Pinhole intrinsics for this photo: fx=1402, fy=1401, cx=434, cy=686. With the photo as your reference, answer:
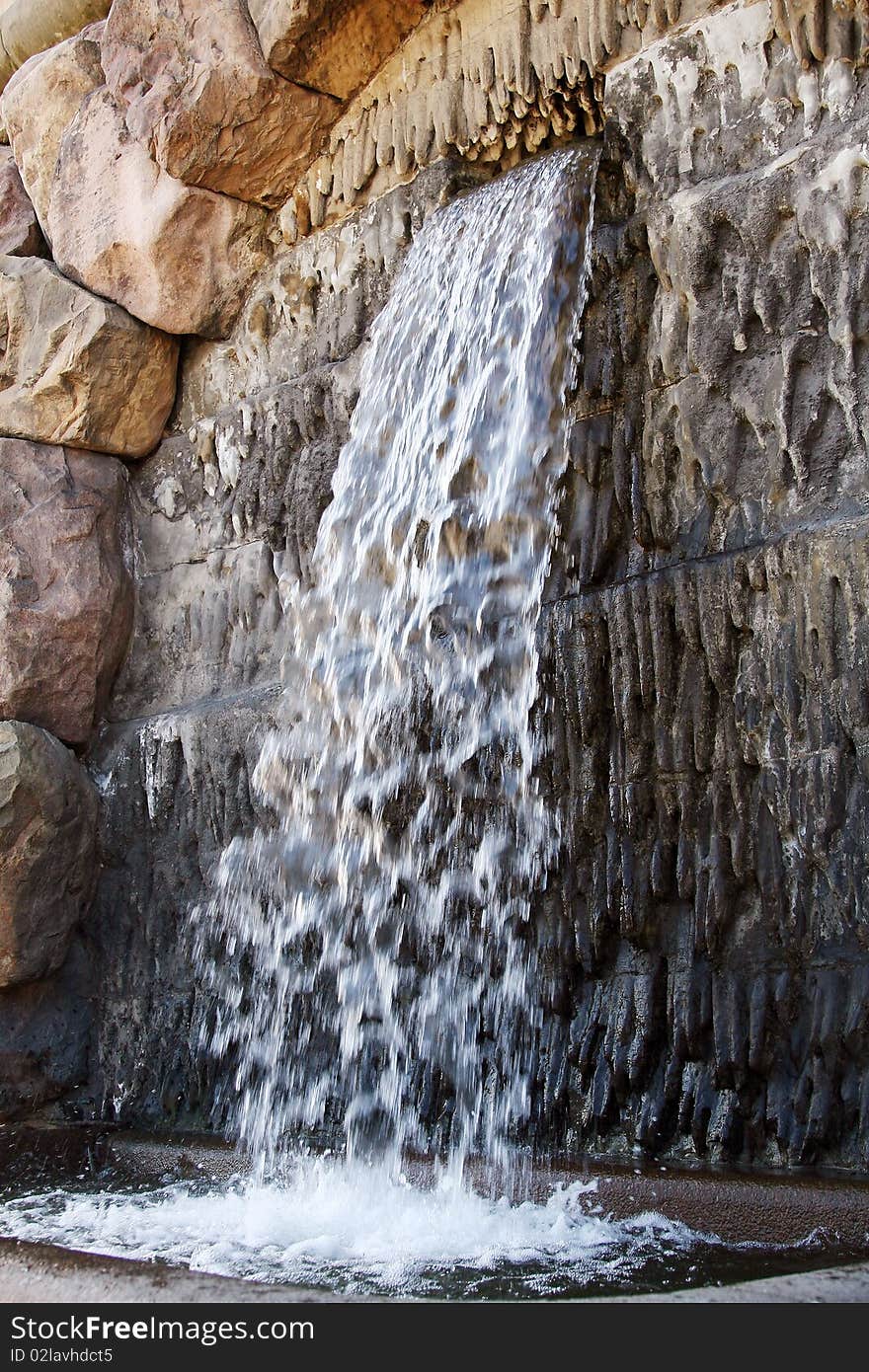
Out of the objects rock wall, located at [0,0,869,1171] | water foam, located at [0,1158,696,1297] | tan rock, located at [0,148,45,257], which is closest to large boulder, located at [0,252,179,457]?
rock wall, located at [0,0,869,1171]

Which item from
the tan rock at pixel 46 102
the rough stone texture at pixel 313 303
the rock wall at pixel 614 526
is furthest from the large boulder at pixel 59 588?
the tan rock at pixel 46 102

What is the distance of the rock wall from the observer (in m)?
3.64

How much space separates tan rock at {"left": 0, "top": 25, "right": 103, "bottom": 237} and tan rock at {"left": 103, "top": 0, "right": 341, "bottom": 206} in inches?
14.8

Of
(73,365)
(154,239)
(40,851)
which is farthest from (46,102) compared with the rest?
(40,851)

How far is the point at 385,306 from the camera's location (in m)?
5.29

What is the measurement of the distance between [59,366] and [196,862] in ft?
7.20

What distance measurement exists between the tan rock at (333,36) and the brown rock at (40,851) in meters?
2.82

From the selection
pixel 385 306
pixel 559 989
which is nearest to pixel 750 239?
pixel 385 306

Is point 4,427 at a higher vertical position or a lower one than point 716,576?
higher

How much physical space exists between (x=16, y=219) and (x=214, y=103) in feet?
4.72

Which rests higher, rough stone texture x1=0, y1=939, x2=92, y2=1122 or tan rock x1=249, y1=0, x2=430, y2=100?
tan rock x1=249, y1=0, x2=430, y2=100

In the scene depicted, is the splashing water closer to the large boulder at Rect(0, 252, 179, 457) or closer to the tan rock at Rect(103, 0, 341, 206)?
the tan rock at Rect(103, 0, 341, 206)
